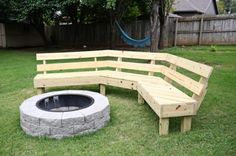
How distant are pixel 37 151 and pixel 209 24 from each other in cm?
1112

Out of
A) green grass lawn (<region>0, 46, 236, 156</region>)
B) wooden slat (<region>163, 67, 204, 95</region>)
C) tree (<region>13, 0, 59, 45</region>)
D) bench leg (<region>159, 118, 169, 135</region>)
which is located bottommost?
green grass lawn (<region>0, 46, 236, 156</region>)

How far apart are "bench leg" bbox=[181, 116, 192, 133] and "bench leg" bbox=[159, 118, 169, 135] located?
20 cm

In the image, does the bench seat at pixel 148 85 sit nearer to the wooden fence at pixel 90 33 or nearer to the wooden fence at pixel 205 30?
the wooden fence at pixel 90 33

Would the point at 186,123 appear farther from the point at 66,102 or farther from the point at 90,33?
the point at 90,33

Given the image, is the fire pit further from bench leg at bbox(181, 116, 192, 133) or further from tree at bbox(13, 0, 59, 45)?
tree at bbox(13, 0, 59, 45)

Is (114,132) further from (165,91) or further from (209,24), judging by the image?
(209,24)

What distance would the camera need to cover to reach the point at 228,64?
696 centimetres

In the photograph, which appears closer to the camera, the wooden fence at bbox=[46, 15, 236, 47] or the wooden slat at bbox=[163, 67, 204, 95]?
the wooden slat at bbox=[163, 67, 204, 95]

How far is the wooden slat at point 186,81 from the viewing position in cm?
291

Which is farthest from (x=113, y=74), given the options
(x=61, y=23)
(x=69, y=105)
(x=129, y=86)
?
(x=61, y=23)

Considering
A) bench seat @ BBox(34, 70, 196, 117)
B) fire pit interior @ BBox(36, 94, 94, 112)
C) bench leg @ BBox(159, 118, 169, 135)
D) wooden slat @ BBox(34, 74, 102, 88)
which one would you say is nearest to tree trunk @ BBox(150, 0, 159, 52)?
bench seat @ BBox(34, 70, 196, 117)

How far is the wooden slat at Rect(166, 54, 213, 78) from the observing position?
283 centimetres

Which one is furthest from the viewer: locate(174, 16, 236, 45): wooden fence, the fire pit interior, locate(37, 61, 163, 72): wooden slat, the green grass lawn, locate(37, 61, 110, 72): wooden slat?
locate(174, 16, 236, 45): wooden fence

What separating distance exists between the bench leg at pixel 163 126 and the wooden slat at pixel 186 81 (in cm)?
50
